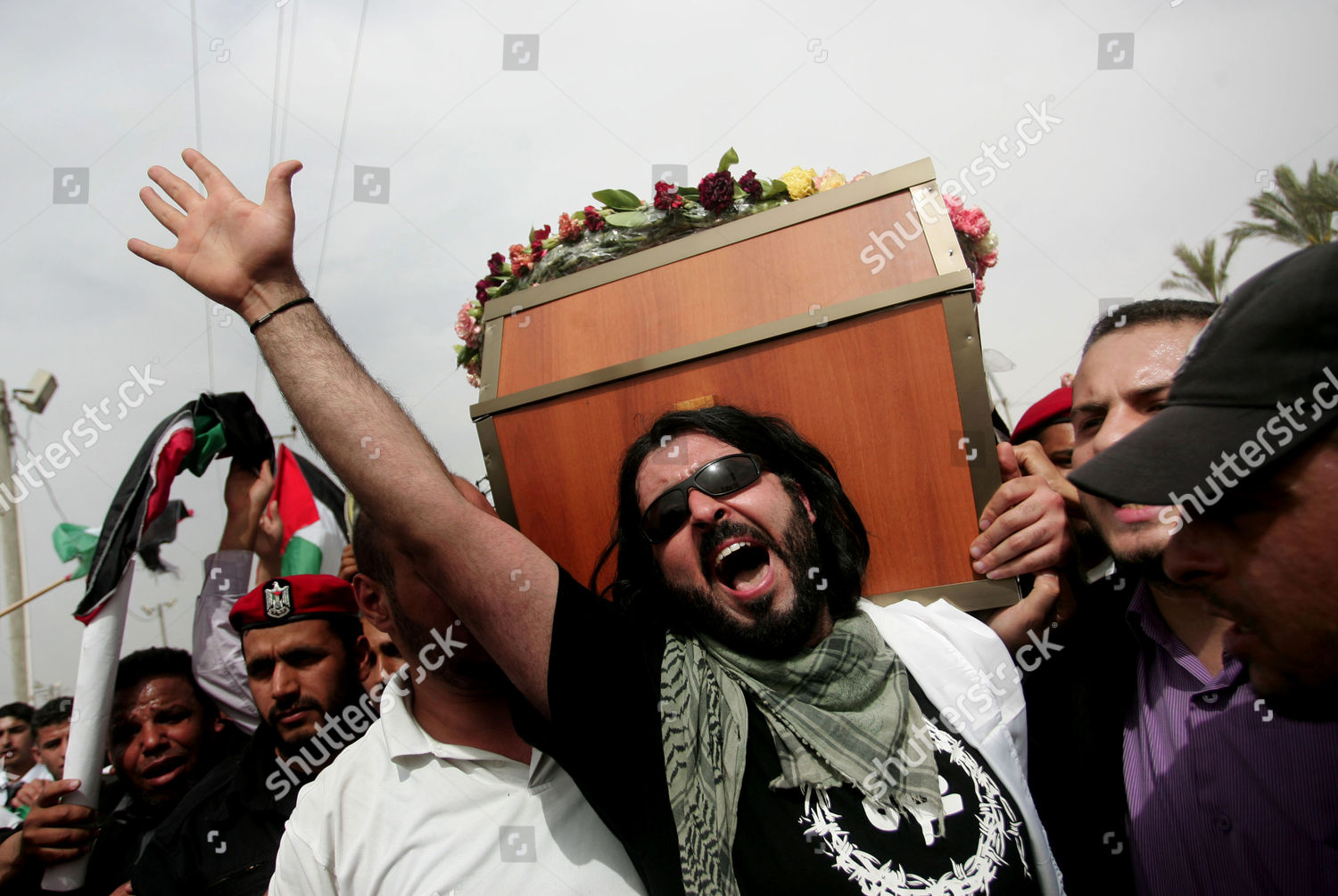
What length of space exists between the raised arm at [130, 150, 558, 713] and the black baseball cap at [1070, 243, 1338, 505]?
3.91 feet

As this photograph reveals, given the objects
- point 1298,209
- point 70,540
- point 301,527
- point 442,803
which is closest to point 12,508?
point 70,540

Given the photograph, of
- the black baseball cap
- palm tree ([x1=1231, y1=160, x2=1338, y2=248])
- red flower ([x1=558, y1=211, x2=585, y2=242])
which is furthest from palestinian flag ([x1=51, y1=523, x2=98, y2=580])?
palm tree ([x1=1231, y1=160, x2=1338, y2=248])

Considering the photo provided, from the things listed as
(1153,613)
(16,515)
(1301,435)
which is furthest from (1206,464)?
(16,515)

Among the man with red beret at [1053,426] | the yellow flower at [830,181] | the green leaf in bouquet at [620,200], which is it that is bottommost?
the man with red beret at [1053,426]

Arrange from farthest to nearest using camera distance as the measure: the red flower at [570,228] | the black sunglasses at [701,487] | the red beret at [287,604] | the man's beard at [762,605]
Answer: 1. the red beret at [287,604]
2. the red flower at [570,228]
3. the black sunglasses at [701,487]
4. the man's beard at [762,605]

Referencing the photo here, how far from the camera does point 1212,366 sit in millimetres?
1264

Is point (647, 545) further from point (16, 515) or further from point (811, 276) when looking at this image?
point (16, 515)

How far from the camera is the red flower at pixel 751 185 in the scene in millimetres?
2645

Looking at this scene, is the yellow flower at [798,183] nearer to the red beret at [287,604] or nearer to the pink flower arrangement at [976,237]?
the pink flower arrangement at [976,237]

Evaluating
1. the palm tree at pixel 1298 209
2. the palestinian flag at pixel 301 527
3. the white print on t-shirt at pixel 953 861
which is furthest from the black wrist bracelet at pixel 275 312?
the palm tree at pixel 1298 209

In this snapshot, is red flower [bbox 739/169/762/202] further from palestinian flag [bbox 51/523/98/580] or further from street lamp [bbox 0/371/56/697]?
street lamp [bbox 0/371/56/697]

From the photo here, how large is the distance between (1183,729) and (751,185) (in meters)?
2.09

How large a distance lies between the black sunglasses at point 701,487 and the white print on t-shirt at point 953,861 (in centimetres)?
81

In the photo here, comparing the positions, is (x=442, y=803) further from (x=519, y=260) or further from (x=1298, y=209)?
(x=1298, y=209)
